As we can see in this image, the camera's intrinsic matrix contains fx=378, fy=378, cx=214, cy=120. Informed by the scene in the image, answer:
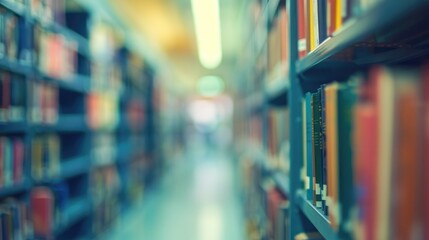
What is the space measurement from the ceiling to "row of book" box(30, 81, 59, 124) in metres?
1.65

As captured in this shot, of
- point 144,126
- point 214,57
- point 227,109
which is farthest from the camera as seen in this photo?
point 227,109

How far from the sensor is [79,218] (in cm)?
290

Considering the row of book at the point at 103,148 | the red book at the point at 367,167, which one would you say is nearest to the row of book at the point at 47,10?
the row of book at the point at 103,148

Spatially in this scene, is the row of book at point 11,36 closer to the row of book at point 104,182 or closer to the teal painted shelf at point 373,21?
the row of book at point 104,182

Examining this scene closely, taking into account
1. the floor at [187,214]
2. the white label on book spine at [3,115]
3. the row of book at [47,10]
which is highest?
the row of book at [47,10]

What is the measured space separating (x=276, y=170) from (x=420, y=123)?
4.70 ft

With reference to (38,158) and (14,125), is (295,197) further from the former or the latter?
(38,158)

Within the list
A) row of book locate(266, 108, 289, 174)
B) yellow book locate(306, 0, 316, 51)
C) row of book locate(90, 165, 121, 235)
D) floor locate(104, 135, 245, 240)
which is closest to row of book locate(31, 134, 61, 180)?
row of book locate(90, 165, 121, 235)

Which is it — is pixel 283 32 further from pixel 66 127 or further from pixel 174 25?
pixel 174 25

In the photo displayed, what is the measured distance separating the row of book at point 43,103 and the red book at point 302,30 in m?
1.50

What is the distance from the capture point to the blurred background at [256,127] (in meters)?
0.57

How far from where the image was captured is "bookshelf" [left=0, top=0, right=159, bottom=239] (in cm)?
193

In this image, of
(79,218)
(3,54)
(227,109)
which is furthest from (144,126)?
(227,109)

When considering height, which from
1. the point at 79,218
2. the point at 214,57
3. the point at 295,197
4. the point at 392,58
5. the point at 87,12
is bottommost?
the point at 79,218
